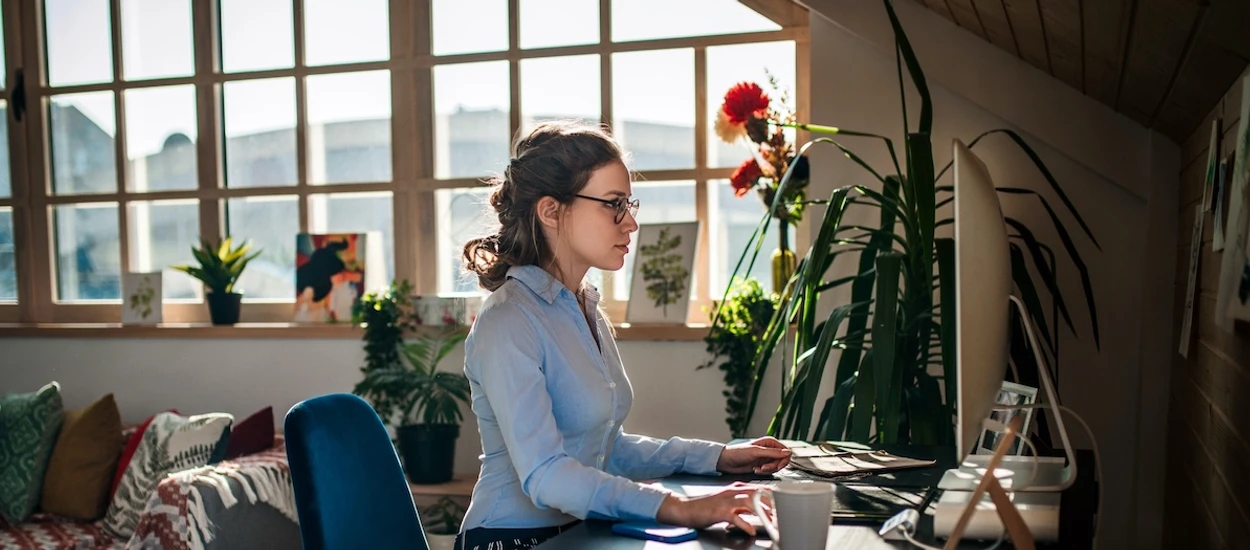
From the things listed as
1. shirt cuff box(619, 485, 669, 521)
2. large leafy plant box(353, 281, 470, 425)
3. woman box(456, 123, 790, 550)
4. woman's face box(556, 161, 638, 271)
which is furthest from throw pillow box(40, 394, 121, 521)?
shirt cuff box(619, 485, 669, 521)

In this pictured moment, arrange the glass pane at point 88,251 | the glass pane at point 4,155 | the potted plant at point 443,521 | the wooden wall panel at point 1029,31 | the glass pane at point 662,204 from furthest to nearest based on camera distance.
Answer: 1. the glass pane at point 4,155
2. the glass pane at point 88,251
3. the glass pane at point 662,204
4. the potted plant at point 443,521
5. the wooden wall panel at point 1029,31

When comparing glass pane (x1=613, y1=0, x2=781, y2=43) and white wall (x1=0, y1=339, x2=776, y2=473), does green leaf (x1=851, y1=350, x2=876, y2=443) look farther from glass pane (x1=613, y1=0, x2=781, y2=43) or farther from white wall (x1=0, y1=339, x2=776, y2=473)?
glass pane (x1=613, y1=0, x2=781, y2=43)

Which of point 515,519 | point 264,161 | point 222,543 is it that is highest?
point 264,161

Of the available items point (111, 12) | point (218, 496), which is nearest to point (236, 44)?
point (111, 12)

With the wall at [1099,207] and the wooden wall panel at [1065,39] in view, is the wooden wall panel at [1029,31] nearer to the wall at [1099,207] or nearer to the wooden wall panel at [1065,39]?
the wooden wall panel at [1065,39]

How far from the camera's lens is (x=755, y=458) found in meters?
1.75

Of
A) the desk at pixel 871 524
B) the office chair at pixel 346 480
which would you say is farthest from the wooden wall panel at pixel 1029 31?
the office chair at pixel 346 480

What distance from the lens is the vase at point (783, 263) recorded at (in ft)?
11.5

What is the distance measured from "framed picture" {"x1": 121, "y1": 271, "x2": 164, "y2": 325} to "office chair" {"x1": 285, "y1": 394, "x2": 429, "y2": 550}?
122 inches

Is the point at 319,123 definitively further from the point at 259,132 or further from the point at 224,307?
the point at 224,307

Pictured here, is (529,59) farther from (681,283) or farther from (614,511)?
(614,511)

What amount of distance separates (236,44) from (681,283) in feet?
7.02

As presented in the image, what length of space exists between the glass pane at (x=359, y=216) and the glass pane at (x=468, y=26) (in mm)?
630

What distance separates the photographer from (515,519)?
177 cm
